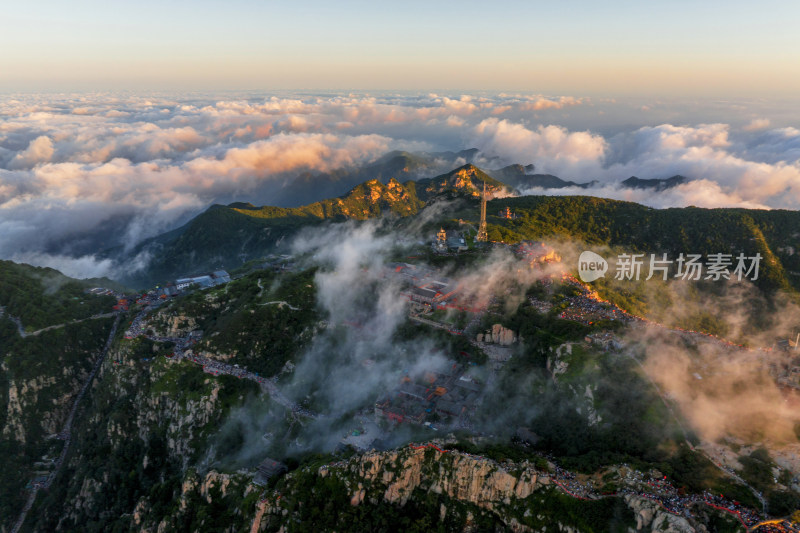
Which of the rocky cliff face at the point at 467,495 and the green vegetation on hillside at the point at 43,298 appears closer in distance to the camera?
the rocky cliff face at the point at 467,495

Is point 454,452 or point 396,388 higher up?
point 454,452

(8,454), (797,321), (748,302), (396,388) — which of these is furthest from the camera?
(748,302)

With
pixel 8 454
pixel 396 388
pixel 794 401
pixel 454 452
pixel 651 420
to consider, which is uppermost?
pixel 794 401

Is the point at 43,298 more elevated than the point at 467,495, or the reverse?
the point at 467,495

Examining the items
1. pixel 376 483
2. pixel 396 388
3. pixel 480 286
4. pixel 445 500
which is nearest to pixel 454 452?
pixel 445 500

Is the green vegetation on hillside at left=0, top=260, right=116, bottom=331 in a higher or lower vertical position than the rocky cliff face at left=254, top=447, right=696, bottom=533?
lower

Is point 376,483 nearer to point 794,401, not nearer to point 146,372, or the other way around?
point 794,401

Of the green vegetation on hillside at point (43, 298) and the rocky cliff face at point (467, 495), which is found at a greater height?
the rocky cliff face at point (467, 495)

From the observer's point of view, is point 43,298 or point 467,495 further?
point 43,298

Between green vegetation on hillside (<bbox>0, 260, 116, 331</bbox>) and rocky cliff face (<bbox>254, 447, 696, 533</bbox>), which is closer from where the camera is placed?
rocky cliff face (<bbox>254, 447, 696, 533</bbox>)

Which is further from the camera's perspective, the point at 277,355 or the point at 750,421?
the point at 277,355

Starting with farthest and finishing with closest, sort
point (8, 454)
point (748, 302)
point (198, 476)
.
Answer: point (748, 302)
point (8, 454)
point (198, 476)
